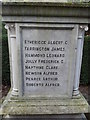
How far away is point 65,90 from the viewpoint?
8.93 feet

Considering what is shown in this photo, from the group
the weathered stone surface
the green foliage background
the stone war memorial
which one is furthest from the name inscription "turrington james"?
the green foliage background

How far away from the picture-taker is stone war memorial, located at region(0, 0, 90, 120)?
7.39 ft

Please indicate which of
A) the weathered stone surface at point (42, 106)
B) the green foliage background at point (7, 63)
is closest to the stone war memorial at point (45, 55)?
the weathered stone surface at point (42, 106)

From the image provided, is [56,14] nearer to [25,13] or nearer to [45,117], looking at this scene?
[25,13]

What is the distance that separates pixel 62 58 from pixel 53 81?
0.44 metres

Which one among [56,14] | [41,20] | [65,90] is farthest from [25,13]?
[65,90]

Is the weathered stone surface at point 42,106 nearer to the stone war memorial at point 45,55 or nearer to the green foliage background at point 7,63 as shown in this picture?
the stone war memorial at point 45,55

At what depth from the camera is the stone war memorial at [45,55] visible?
225cm

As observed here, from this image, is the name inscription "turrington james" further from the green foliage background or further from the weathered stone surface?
the green foliage background

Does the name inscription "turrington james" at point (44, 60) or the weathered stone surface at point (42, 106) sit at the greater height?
the name inscription "turrington james" at point (44, 60)

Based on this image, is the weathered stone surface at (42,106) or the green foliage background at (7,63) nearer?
the weathered stone surface at (42,106)

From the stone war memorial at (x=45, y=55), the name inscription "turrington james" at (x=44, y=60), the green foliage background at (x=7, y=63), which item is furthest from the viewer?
the green foliage background at (x=7, y=63)

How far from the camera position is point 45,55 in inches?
101

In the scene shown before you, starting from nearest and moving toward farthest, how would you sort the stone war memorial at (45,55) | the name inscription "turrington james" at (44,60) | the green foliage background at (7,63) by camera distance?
the stone war memorial at (45,55) < the name inscription "turrington james" at (44,60) < the green foliage background at (7,63)
